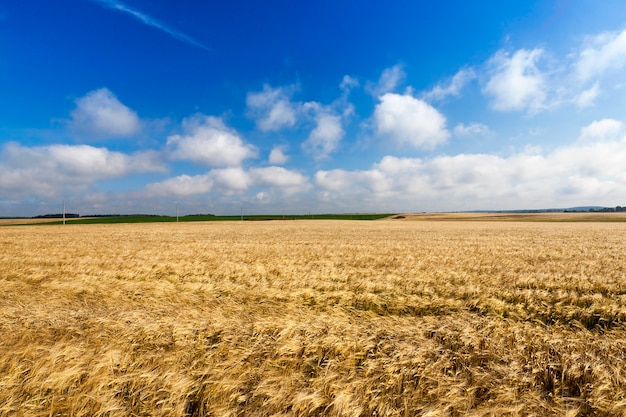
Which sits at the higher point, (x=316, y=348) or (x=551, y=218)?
(x=316, y=348)

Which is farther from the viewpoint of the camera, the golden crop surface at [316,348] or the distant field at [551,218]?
the distant field at [551,218]

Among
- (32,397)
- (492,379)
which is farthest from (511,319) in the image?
(32,397)

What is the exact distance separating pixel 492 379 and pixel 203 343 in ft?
14.0

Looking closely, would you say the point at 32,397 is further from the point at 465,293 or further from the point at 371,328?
the point at 465,293

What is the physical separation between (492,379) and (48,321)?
7748mm

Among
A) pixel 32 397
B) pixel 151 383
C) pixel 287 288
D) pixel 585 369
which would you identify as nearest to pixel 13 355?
pixel 32 397

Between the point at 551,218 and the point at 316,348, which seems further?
the point at 551,218

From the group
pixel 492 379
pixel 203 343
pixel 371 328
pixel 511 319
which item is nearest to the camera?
pixel 492 379

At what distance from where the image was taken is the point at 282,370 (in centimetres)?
391

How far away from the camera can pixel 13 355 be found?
4.15 metres

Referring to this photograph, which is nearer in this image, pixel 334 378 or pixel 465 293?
pixel 334 378

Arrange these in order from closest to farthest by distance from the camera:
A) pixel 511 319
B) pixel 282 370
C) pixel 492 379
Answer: pixel 492 379
pixel 282 370
pixel 511 319

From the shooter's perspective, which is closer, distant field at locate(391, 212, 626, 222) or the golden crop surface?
the golden crop surface

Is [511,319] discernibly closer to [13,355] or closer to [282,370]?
[282,370]
